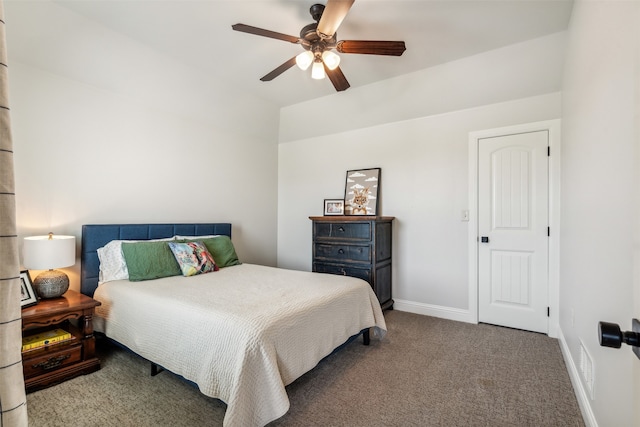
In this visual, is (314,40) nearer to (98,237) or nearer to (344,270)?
(344,270)

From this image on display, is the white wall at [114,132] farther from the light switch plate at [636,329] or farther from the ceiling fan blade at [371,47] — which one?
the light switch plate at [636,329]

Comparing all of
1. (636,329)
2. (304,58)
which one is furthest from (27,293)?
(636,329)

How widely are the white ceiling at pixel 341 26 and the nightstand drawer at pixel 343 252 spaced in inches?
77.5

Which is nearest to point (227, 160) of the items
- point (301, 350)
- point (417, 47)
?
point (417, 47)

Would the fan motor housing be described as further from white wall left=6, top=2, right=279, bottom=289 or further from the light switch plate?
the light switch plate

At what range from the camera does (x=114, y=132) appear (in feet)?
9.51

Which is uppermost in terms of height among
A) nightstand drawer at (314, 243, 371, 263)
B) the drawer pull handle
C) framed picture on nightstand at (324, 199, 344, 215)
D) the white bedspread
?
framed picture on nightstand at (324, 199, 344, 215)

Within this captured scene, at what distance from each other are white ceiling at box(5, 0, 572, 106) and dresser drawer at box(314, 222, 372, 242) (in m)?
1.70

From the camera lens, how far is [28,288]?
2.12 m

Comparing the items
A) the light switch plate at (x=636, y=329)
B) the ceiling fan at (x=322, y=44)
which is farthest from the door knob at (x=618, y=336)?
the ceiling fan at (x=322, y=44)

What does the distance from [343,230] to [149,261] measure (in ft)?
6.74

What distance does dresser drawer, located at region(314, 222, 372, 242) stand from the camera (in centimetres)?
339

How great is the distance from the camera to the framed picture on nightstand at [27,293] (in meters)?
2.06

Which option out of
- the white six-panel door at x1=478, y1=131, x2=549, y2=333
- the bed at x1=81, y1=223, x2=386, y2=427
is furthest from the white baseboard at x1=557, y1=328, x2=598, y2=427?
the bed at x1=81, y1=223, x2=386, y2=427
